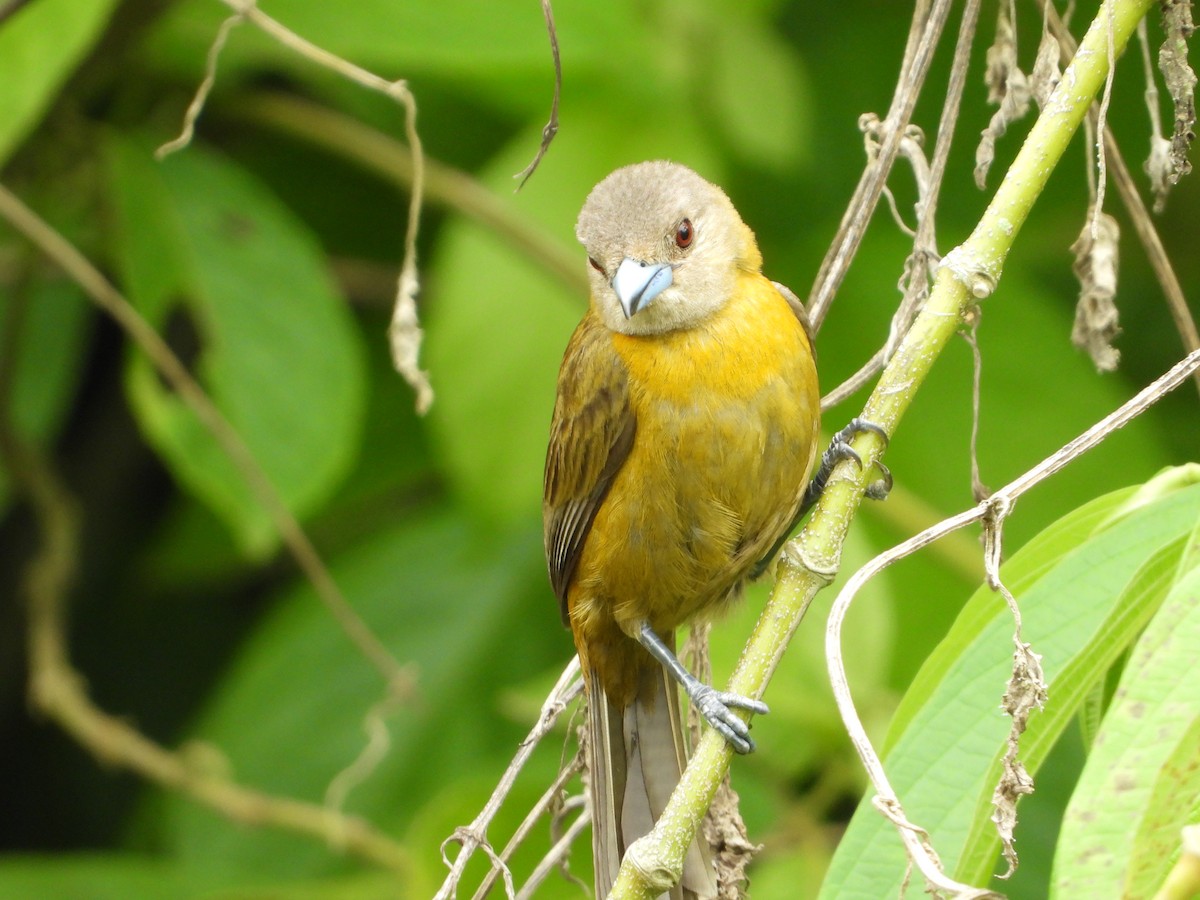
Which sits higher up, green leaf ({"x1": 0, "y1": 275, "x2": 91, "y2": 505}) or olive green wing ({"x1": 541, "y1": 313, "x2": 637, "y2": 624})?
green leaf ({"x1": 0, "y1": 275, "x2": 91, "y2": 505})

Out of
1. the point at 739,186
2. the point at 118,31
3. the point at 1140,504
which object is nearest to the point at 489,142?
the point at 739,186

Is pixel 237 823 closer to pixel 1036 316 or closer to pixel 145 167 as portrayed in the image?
pixel 145 167

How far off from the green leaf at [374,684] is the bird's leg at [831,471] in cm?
124

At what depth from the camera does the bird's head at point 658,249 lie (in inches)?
103

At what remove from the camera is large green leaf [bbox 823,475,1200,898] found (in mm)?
1536

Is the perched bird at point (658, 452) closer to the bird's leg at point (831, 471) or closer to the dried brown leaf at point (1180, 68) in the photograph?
the bird's leg at point (831, 471)

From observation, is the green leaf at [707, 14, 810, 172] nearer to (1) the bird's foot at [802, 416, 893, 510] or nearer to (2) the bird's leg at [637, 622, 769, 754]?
(1) the bird's foot at [802, 416, 893, 510]

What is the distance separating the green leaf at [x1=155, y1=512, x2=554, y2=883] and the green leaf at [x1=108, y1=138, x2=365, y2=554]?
438 millimetres

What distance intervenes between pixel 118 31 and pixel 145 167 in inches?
13.9

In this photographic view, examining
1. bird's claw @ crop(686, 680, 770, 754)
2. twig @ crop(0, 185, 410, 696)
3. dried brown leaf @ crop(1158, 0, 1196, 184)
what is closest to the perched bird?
bird's claw @ crop(686, 680, 770, 754)

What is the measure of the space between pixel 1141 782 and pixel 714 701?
82 cm

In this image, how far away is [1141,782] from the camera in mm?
1153

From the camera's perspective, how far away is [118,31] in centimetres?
365

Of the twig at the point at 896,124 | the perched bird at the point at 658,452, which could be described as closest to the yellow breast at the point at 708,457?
the perched bird at the point at 658,452
